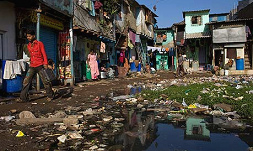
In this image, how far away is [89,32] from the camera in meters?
13.0

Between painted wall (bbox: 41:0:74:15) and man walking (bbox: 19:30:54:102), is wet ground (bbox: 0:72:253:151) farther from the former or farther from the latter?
painted wall (bbox: 41:0:74:15)

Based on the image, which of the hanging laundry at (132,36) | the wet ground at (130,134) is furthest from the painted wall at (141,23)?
the wet ground at (130,134)

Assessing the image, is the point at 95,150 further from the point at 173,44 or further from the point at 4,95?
the point at 173,44

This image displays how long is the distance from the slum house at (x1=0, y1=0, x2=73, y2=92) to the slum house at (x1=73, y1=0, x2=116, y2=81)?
0.86 m

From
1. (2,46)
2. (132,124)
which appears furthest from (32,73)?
(132,124)

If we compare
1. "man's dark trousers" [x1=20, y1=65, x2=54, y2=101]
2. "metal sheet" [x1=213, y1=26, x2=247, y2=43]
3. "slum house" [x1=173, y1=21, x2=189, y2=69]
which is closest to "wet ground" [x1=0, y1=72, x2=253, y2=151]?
"man's dark trousers" [x1=20, y1=65, x2=54, y2=101]

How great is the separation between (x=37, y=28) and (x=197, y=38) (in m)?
24.3

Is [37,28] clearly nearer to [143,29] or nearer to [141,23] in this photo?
[141,23]

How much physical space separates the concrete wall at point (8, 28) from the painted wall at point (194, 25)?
2509 cm

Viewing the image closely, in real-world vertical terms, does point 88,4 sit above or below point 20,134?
above

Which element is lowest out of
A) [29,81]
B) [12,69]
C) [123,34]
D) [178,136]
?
[178,136]

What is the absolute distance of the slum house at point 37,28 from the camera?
26.1 feet

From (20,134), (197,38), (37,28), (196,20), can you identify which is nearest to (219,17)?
(196,20)

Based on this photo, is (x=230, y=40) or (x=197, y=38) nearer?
(x=230, y=40)
